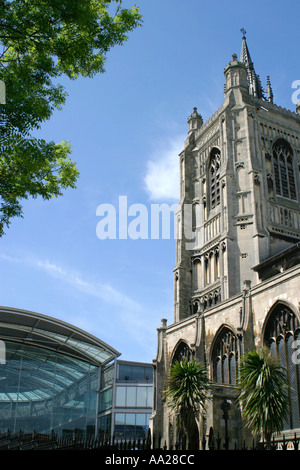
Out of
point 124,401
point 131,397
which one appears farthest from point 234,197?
point 124,401

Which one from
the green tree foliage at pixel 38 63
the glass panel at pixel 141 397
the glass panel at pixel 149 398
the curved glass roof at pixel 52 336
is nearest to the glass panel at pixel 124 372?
the curved glass roof at pixel 52 336

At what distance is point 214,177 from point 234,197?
5981 millimetres

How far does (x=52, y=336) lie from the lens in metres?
48.8

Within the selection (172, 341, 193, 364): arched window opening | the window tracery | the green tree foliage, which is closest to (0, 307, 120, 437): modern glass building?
(172, 341, 193, 364): arched window opening

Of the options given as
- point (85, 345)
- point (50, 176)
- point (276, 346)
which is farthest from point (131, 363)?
point (50, 176)

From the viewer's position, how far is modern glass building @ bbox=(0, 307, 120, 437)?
46.1 m

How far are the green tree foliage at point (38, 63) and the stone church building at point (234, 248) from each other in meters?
16.5

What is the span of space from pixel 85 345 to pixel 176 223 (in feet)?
55.0

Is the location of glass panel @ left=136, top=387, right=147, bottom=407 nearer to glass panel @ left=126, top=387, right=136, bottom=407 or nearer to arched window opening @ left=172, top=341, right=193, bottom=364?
glass panel @ left=126, top=387, right=136, bottom=407

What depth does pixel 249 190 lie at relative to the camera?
45625mm

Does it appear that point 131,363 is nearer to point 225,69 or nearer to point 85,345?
point 85,345

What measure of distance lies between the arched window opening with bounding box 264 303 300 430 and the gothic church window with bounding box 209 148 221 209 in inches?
930

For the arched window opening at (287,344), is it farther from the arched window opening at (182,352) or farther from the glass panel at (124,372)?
the glass panel at (124,372)

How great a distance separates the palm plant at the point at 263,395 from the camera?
65.2 feet
